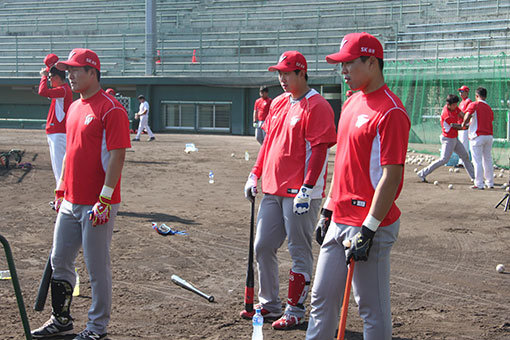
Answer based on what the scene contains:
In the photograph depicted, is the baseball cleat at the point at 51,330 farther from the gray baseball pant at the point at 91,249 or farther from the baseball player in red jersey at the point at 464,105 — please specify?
the baseball player in red jersey at the point at 464,105

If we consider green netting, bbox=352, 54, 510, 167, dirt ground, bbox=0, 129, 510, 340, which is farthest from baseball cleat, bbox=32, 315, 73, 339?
green netting, bbox=352, 54, 510, 167

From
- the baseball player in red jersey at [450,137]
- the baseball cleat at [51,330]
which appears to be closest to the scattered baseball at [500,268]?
→ the baseball cleat at [51,330]

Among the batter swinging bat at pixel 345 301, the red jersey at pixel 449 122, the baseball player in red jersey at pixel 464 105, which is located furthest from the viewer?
the baseball player in red jersey at pixel 464 105

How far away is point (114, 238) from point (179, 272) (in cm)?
180

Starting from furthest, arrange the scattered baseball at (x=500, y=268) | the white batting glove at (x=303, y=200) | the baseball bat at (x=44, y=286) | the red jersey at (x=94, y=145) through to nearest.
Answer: the scattered baseball at (x=500, y=268) → the baseball bat at (x=44, y=286) → the white batting glove at (x=303, y=200) → the red jersey at (x=94, y=145)

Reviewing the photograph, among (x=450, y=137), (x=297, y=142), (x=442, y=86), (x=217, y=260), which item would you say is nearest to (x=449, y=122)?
(x=450, y=137)

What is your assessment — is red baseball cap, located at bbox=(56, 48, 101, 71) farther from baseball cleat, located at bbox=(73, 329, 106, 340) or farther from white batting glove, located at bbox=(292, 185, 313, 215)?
baseball cleat, located at bbox=(73, 329, 106, 340)

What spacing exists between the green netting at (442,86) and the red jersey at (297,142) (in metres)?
13.5

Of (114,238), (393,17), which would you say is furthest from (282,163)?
(393,17)

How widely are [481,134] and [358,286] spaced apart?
1091cm

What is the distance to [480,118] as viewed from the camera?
1344cm

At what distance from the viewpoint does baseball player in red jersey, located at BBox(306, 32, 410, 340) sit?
3480 millimetres

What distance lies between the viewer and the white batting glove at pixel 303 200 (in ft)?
15.8

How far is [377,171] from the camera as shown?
3600 mm
